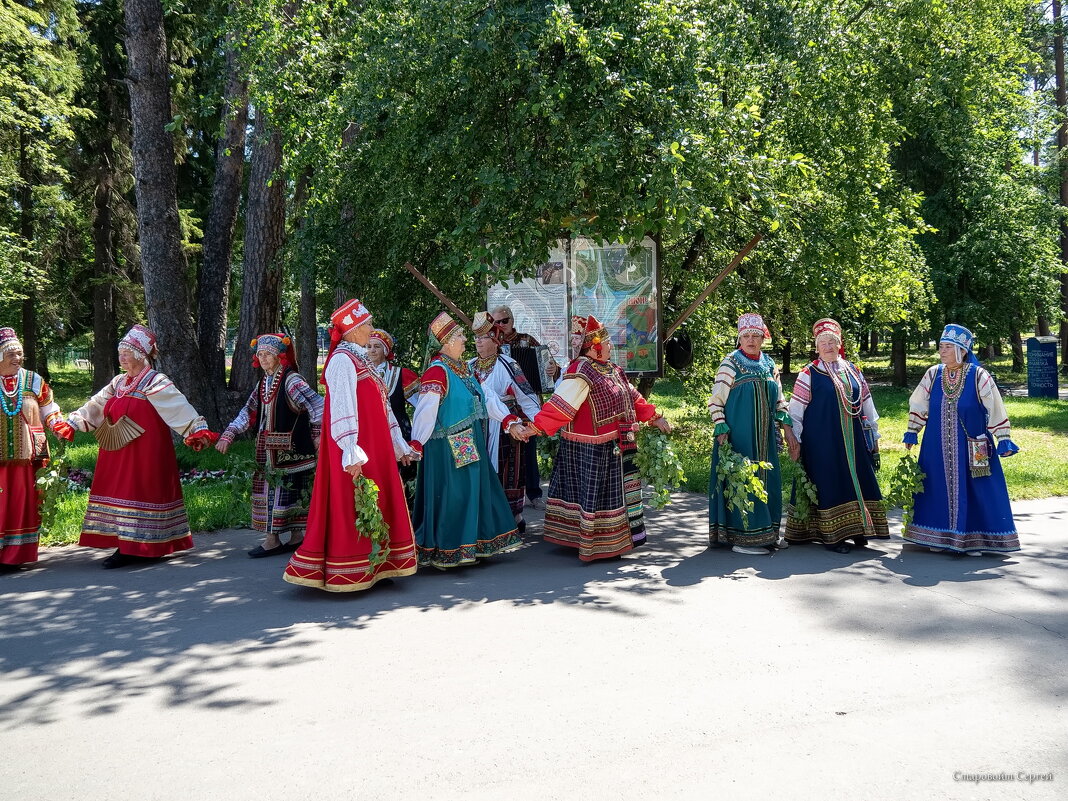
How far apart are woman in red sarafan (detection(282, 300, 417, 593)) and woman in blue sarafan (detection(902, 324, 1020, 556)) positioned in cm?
447

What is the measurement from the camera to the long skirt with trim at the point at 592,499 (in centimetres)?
741

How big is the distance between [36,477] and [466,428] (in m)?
3.76

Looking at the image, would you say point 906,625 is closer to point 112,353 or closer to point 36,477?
point 36,477

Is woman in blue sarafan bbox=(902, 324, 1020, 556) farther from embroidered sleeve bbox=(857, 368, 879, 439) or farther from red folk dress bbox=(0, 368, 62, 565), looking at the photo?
red folk dress bbox=(0, 368, 62, 565)

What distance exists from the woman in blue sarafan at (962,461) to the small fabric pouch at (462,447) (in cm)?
386

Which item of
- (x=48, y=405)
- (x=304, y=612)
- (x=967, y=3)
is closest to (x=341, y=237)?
(x=48, y=405)

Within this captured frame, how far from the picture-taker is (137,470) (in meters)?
7.52

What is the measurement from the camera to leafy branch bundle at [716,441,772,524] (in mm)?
7352

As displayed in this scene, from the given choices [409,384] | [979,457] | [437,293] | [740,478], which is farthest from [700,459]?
[409,384]

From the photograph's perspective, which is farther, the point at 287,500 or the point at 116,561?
the point at 287,500

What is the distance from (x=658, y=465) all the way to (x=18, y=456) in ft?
17.8

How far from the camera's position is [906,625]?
223 inches

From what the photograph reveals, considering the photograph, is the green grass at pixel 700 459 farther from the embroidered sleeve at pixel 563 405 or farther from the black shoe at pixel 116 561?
the embroidered sleeve at pixel 563 405

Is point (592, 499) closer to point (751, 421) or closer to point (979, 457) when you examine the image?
point (751, 421)
